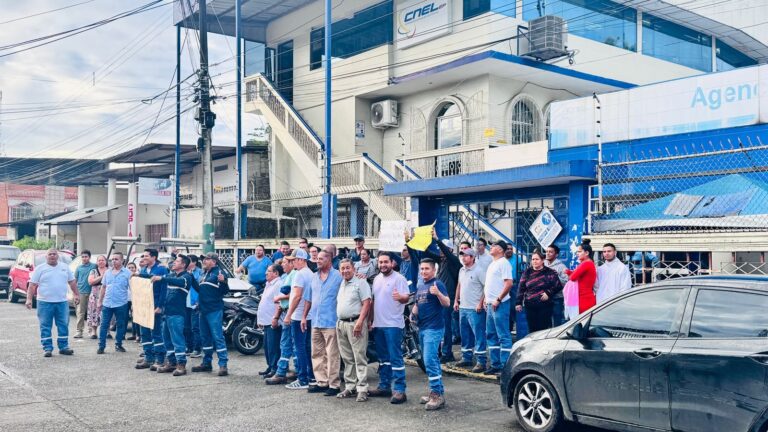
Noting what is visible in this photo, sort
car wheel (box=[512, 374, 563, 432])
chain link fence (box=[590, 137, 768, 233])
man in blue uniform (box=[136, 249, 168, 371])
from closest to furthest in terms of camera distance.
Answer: car wheel (box=[512, 374, 563, 432]) → chain link fence (box=[590, 137, 768, 233]) → man in blue uniform (box=[136, 249, 168, 371])

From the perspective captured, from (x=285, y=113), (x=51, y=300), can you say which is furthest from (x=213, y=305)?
(x=285, y=113)

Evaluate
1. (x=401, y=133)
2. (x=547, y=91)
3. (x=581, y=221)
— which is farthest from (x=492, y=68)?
(x=581, y=221)

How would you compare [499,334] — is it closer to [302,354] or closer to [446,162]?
[302,354]

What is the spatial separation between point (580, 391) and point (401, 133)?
18.1m

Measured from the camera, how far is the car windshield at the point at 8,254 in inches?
926

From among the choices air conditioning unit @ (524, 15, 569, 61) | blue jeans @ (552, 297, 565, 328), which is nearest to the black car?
blue jeans @ (552, 297, 565, 328)

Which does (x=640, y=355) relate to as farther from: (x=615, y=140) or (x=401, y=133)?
(x=401, y=133)

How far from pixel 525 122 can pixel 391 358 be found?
572 inches

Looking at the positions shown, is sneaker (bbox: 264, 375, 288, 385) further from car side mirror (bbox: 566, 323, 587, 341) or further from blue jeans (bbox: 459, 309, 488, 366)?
car side mirror (bbox: 566, 323, 587, 341)

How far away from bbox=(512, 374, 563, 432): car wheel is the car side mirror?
1.77ft

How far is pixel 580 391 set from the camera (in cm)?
624

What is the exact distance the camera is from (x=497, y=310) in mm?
9352

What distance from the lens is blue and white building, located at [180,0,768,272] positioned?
18984 millimetres

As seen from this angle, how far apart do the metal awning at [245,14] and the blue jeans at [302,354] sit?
763 inches
